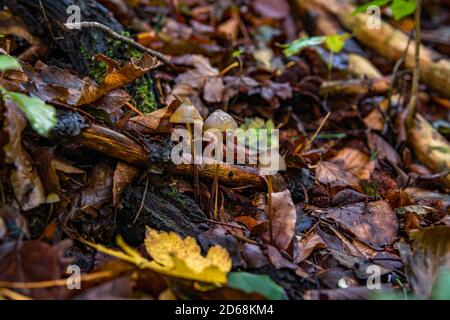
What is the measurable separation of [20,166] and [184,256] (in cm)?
62

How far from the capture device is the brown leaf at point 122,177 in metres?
1.56

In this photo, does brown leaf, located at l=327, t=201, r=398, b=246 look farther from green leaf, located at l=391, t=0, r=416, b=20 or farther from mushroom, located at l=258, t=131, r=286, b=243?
green leaf, located at l=391, t=0, r=416, b=20

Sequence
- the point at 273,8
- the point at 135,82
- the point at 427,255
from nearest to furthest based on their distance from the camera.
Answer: the point at 427,255
the point at 135,82
the point at 273,8

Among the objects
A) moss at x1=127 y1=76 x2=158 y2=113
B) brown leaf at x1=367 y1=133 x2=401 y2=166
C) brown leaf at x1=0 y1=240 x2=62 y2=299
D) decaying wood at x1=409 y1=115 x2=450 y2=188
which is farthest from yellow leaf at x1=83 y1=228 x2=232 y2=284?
decaying wood at x1=409 y1=115 x2=450 y2=188

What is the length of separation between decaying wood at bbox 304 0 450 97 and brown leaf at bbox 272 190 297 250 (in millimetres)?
2412

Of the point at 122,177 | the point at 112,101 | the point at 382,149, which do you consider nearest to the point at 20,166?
the point at 122,177

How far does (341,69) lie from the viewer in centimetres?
323

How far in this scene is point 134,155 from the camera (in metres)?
1.58

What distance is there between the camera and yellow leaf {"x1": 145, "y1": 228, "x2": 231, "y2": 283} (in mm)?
1246

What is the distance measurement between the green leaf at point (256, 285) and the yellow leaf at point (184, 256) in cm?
4

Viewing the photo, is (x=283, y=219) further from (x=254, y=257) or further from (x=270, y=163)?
(x=270, y=163)

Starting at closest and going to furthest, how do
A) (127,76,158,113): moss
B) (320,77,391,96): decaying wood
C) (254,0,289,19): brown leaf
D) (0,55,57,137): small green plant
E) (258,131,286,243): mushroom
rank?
(0,55,57,137): small green plant
(258,131,286,243): mushroom
(127,76,158,113): moss
(320,77,391,96): decaying wood
(254,0,289,19): brown leaf

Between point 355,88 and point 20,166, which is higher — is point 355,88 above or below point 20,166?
above

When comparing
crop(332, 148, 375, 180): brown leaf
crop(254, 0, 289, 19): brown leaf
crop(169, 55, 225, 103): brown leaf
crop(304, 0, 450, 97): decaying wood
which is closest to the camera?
crop(332, 148, 375, 180): brown leaf
